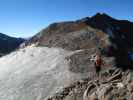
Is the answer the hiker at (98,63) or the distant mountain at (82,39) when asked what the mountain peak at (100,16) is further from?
the hiker at (98,63)

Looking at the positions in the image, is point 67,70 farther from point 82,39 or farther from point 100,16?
point 100,16

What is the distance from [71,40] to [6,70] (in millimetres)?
14228

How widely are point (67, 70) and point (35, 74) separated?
15.1ft

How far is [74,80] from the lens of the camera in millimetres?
31938

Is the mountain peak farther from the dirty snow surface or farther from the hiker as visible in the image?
the hiker

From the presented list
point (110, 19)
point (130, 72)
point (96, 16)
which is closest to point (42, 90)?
point (130, 72)

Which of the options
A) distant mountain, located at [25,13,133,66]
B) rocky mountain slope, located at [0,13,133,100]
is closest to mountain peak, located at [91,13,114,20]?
distant mountain, located at [25,13,133,66]

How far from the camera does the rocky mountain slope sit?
85.3 feet

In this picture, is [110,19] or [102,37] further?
[110,19]

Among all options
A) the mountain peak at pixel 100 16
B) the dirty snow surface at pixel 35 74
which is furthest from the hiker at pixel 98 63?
the mountain peak at pixel 100 16

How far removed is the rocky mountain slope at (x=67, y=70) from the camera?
26.0 meters

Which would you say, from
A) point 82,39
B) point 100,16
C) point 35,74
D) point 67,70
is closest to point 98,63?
point 67,70

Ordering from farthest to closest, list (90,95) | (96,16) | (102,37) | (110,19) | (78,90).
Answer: (110,19)
(96,16)
(102,37)
(78,90)
(90,95)

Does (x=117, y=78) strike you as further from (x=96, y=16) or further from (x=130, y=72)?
A: (x=96, y=16)
